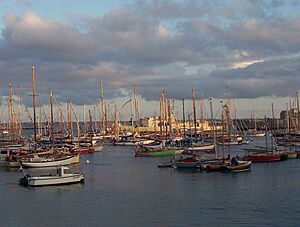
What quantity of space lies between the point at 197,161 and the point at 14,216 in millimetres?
31176

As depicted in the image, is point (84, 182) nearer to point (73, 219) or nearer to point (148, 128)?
point (73, 219)

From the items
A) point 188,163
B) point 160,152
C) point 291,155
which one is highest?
point 160,152

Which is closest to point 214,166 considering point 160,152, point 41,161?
point 41,161

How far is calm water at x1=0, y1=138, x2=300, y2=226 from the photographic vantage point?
35969 millimetres

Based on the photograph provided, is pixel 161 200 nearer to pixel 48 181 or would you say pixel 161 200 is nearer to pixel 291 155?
pixel 48 181

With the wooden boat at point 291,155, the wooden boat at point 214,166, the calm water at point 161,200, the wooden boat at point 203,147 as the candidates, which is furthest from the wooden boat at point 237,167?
the wooden boat at point 203,147

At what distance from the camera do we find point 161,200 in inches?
1713

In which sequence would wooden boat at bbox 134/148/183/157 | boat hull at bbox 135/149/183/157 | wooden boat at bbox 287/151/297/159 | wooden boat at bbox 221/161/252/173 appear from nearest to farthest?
wooden boat at bbox 221/161/252/173, wooden boat at bbox 287/151/297/159, boat hull at bbox 135/149/183/157, wooden boat at bbox 134/148/183/157

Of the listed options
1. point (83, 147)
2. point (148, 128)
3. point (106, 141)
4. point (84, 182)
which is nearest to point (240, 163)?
point (84, 182)

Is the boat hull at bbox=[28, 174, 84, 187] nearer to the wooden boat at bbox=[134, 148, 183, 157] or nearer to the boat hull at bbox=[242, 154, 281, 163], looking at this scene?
the boat hull at bbox=[242, 154, 281, 163]

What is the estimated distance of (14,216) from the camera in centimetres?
3847

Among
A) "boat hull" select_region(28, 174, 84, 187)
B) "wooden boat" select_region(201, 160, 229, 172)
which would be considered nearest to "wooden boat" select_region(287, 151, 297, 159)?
"wooden boat" select_region(201, 160, 229, 172)

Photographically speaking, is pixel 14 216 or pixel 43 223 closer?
pixel 43 223

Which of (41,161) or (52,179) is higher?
(41,161)
